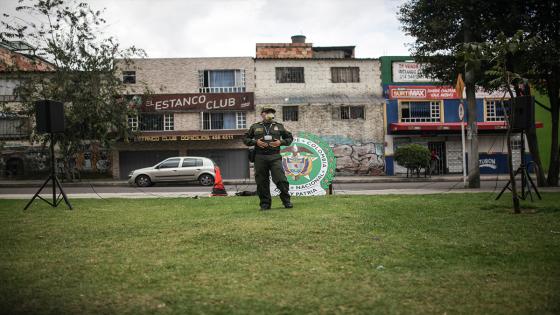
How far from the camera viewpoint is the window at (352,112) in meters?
30.6

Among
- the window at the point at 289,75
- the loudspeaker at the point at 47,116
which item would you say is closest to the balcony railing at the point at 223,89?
the window at the point at 289,75

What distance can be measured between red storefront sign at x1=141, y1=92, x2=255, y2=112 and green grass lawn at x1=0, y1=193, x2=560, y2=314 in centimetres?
2294

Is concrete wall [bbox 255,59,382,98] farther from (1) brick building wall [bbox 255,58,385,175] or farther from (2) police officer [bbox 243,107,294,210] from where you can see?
(2) police officer [bbox 243,107,294,210]

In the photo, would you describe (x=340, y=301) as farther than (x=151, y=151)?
No

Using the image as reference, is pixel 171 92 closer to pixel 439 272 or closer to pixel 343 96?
pixel 343 96

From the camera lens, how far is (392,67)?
1206 inches

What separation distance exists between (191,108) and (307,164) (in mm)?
20005

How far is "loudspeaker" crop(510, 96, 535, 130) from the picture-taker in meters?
8.44

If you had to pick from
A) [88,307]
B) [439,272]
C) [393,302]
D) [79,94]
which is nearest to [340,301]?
[393,302]

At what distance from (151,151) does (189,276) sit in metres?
27.9

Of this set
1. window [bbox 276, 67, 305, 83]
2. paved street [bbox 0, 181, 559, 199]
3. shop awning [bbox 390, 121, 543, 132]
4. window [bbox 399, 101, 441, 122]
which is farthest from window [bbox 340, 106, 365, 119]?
paved street [bbox 0, 181, 559, 199]

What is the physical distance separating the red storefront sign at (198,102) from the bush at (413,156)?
1033 centimetres

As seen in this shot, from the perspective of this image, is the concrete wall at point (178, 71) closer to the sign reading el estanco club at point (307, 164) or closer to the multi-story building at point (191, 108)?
the multi-story building at point (191, 108)

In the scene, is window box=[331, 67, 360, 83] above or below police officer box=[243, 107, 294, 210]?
above
